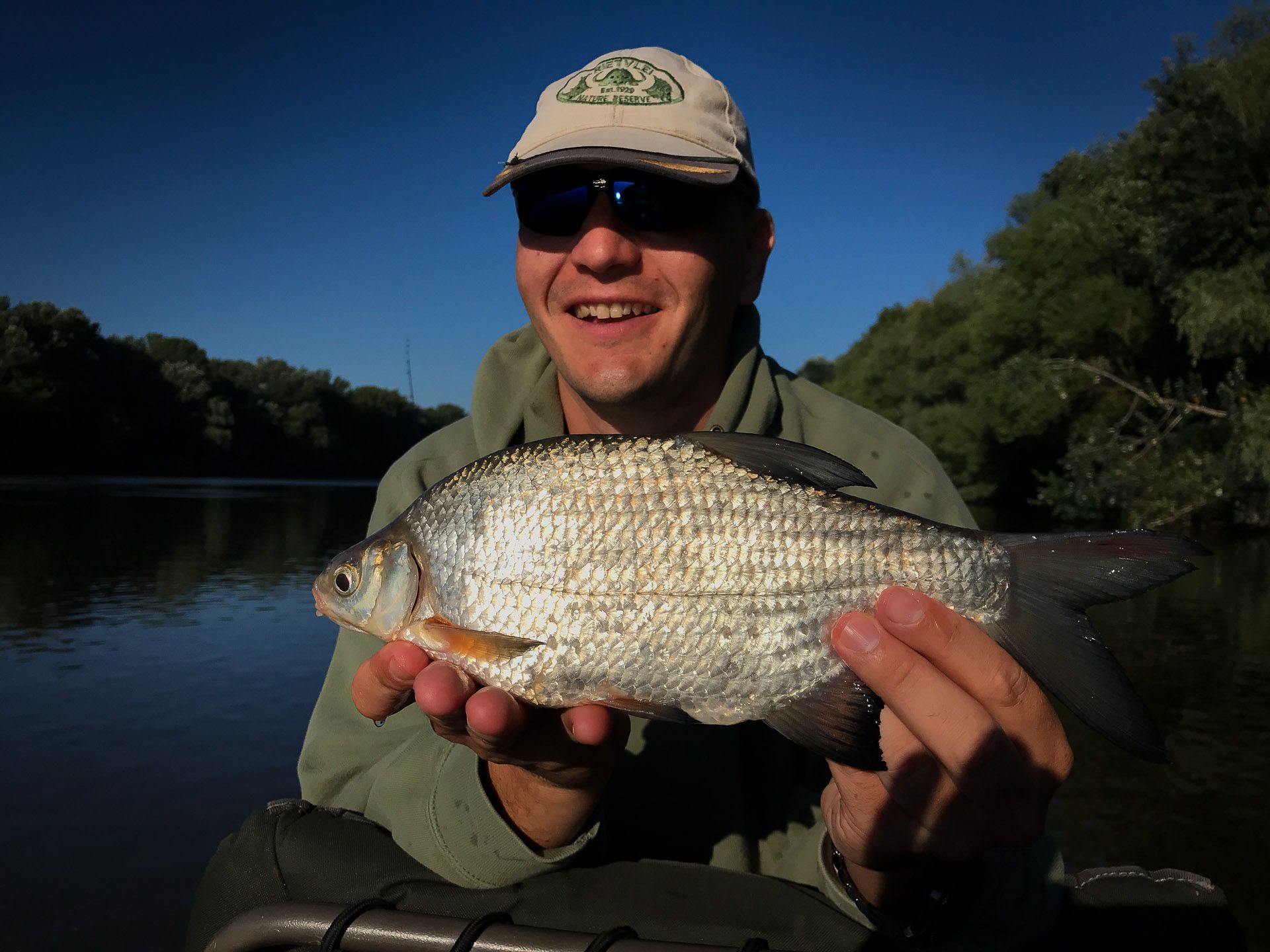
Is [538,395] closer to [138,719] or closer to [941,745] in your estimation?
[941,745]

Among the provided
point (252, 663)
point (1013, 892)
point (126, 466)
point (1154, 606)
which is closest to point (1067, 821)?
point (1013, 892)

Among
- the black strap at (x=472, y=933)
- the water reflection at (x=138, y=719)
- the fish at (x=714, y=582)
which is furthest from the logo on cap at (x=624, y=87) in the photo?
the water reflection at (x=138, y=719)

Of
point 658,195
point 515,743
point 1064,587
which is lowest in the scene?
point 515,743

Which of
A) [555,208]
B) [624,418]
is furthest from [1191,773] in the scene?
[555,208]

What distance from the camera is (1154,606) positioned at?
13.2 m

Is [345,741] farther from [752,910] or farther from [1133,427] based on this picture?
[1133,427]

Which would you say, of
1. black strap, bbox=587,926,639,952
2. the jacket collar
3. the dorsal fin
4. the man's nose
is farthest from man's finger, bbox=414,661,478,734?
the man's nose

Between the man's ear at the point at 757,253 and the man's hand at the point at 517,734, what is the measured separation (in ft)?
5.47

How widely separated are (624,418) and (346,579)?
1.10 metres

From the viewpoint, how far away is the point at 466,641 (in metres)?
1.98

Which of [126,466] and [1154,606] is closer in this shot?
[1154,606]

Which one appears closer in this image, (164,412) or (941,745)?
(941,745)

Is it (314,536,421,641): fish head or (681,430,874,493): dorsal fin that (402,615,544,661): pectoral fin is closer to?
(314,536,421,641): fish head

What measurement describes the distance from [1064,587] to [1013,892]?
0.75 m
